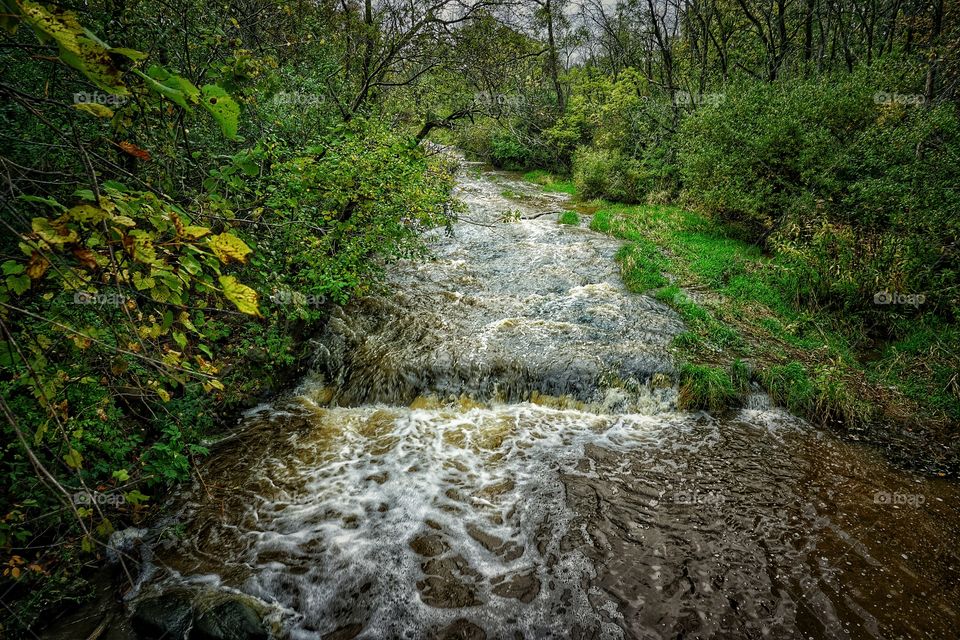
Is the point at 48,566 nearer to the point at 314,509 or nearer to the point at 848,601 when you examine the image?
the point at 314,509

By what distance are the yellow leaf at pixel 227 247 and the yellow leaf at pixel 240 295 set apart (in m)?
0.09

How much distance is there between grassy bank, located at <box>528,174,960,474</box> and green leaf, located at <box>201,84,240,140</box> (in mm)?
7048

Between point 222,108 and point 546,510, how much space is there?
4849 mm

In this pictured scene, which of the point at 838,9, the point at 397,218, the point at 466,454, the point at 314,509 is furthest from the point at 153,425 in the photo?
the point at 838,9

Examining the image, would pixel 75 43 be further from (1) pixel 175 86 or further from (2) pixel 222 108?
(2) pixel 222 108

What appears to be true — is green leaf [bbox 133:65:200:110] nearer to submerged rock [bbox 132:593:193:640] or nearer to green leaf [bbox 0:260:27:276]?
green leaf [bbox 0:260:27:276]

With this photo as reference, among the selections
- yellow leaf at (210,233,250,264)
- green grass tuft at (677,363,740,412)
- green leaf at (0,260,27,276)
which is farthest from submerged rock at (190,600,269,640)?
green grass tuft at (677,363,740,412)

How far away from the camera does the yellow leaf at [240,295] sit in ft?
5.22

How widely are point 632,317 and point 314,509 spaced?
6.87 metres

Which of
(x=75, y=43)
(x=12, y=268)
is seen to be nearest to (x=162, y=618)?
(x=12, y=268)

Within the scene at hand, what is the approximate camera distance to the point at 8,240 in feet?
13.8

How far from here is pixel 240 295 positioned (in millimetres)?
1641

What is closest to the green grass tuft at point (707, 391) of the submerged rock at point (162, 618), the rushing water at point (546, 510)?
the rushing water at point (546, 510)

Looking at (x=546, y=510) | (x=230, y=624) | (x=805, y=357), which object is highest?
(x=805, y=357)
